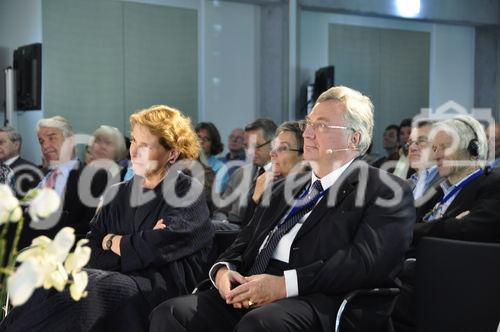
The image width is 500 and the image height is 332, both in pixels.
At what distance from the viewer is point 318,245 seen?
297 centimetres

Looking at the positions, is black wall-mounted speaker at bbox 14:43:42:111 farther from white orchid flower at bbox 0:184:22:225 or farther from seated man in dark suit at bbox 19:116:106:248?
white orchid flower at bbox 0:184:22:225

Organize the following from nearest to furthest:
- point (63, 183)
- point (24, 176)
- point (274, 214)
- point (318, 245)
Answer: point (318, 245), point (274, 214), point (63, 183), point (24, 176)

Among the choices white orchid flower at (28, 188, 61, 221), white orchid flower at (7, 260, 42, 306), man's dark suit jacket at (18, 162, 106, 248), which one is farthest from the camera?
man's dark suit jacket at (18, 162, 106, 248)

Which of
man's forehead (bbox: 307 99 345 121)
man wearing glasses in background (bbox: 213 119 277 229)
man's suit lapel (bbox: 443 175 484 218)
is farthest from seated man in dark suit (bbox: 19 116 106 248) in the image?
man's suit lapel (bbox: 443 175 484 218)

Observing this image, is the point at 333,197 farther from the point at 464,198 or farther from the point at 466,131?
the point at 466,131

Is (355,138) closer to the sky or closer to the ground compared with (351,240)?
closer to the sky

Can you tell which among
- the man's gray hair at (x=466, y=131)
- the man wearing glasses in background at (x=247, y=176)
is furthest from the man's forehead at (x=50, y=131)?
the man's gray hair at (x=466, y=131)

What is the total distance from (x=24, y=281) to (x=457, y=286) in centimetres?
193

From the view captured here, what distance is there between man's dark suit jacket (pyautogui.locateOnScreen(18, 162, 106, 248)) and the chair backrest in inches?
105

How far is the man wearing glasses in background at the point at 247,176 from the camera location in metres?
4.99

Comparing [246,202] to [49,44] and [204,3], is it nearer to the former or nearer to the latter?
[49,44]

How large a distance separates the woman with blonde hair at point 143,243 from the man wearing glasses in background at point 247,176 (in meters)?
1.21

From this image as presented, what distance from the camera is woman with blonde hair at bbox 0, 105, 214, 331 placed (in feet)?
10.3

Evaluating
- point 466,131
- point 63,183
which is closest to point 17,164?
point 63,183
